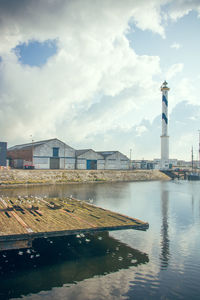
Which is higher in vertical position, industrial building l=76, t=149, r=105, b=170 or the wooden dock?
industrial building l=76, t=149, r=105, b=170

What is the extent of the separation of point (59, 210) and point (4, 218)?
4815mm

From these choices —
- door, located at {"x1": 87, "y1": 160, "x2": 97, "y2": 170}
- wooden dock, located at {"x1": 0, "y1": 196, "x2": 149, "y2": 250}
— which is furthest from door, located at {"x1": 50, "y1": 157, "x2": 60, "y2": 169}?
wooden dock, located at {"x1": 0, "y1": 196, "x2": 149, "y2": 250}

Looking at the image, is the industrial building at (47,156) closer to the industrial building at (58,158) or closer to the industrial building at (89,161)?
the industrial building at (58,158)

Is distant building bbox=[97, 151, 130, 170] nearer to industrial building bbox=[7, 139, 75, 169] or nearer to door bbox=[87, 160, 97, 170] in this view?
door bbox=[87, 160, 97, 170]

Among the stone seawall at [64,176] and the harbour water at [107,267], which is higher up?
the stone seawall at [64,176]

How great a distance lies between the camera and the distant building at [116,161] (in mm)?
83062

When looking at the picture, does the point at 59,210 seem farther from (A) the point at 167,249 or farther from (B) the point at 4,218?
(A) the point at 167,249

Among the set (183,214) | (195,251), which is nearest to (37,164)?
(183,214)

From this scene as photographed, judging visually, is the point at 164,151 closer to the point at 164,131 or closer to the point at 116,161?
the point at 164,131

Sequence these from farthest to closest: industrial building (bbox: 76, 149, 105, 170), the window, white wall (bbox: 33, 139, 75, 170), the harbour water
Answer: industrial building (bbox: 76, 149, 105, 170), the window, white wall (bbox: 33, 139, 75, 170), the harbour water

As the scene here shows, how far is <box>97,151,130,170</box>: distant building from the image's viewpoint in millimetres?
83062

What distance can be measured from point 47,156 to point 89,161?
51.2ft

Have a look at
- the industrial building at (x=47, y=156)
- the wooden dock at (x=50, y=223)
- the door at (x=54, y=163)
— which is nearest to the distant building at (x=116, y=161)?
the industrial building at (x=47, y=156)

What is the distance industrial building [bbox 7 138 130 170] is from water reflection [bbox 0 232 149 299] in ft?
169
